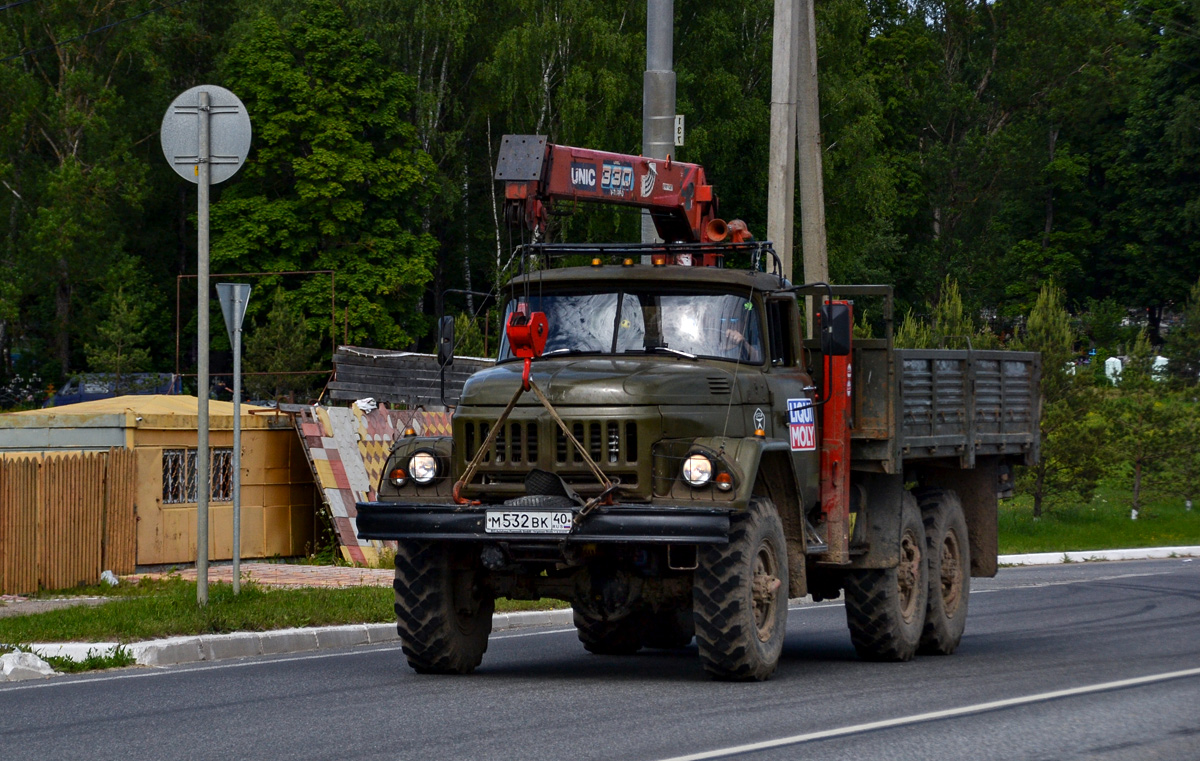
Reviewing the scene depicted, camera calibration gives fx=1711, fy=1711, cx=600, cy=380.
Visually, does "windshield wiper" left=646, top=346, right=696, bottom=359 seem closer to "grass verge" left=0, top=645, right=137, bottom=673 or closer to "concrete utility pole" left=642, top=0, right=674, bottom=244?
"grass verge" left=0, top=645, right=137, bottom=673

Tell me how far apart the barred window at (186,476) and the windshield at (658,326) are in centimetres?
1205

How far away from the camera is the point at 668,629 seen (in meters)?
13.9

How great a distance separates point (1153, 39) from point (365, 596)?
66.4 meters

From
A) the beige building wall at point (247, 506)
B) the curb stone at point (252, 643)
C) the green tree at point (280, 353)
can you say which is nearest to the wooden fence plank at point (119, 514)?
the beige building wall at point (247, 506)

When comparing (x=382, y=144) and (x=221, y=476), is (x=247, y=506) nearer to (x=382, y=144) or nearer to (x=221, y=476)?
(x=221, y=476)

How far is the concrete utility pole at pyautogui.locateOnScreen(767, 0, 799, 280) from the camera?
65.1 ft

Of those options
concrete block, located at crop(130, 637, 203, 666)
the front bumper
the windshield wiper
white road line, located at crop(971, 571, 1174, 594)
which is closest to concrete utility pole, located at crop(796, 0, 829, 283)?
white road line, located at crop(971, 571, 1174, 594)

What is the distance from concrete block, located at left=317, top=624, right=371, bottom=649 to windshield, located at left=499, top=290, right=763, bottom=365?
3.88 m

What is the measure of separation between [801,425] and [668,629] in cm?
260

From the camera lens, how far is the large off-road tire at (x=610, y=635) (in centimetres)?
1337

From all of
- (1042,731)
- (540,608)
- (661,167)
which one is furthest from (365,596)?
(1042,731)

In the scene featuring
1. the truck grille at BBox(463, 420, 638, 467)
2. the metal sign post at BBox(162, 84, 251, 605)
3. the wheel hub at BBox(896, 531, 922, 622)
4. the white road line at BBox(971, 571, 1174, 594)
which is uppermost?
the metal sign post at BBox(162, 84, 251, 605)

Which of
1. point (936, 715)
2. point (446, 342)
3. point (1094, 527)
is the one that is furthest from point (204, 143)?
point (1094, 527)

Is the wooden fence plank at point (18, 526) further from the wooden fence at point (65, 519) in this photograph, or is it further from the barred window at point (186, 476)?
the barred window at point (186, 476)
